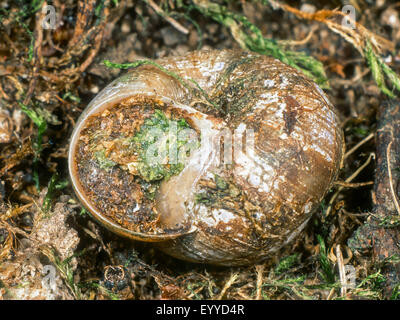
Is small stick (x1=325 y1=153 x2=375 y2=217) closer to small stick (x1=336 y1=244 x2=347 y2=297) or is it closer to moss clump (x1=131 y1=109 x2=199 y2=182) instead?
small stick (x1=336 y1=244 x2=347 y2=297)

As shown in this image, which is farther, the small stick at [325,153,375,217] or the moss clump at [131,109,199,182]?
the small stick at [325,153,375,217]

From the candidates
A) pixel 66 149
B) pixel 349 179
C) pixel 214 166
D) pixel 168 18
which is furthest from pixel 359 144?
pixel 66 149

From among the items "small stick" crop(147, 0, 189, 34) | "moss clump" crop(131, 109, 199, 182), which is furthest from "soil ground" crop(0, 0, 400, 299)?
"moss clump" crop(131, 109, 199, 182)

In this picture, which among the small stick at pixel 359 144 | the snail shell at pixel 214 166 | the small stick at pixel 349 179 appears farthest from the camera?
the small stick at pixel 359 144

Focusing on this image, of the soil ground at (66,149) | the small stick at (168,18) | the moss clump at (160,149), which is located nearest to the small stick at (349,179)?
the soil ground at (66,149)

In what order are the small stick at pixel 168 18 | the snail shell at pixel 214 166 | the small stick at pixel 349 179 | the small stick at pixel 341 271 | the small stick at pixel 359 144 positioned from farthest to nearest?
the small stick at pixel 168 18 → the small stick at pixel 359 144 → the small stick at pixel 349 179 → the small stick at pixel 341 271 → the snail shell at pixel 214 166

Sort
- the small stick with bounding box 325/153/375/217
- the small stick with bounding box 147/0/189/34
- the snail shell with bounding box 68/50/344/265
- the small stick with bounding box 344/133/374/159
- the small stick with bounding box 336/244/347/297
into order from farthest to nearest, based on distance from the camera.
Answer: the small stick with bounding box 147/0/189/34 < the small stick with bounding box 344/133/374/159 < the small stick with bounding box 325/153/375/217 < the small stick with bounding box 336/244/347/297 < the snail shell with bounding box 68/50/344/265

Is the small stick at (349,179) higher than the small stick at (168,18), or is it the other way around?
the small stick at (168,18)

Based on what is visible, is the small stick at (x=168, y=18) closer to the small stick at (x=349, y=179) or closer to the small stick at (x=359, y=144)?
the small stick at (x=359, y=144)
